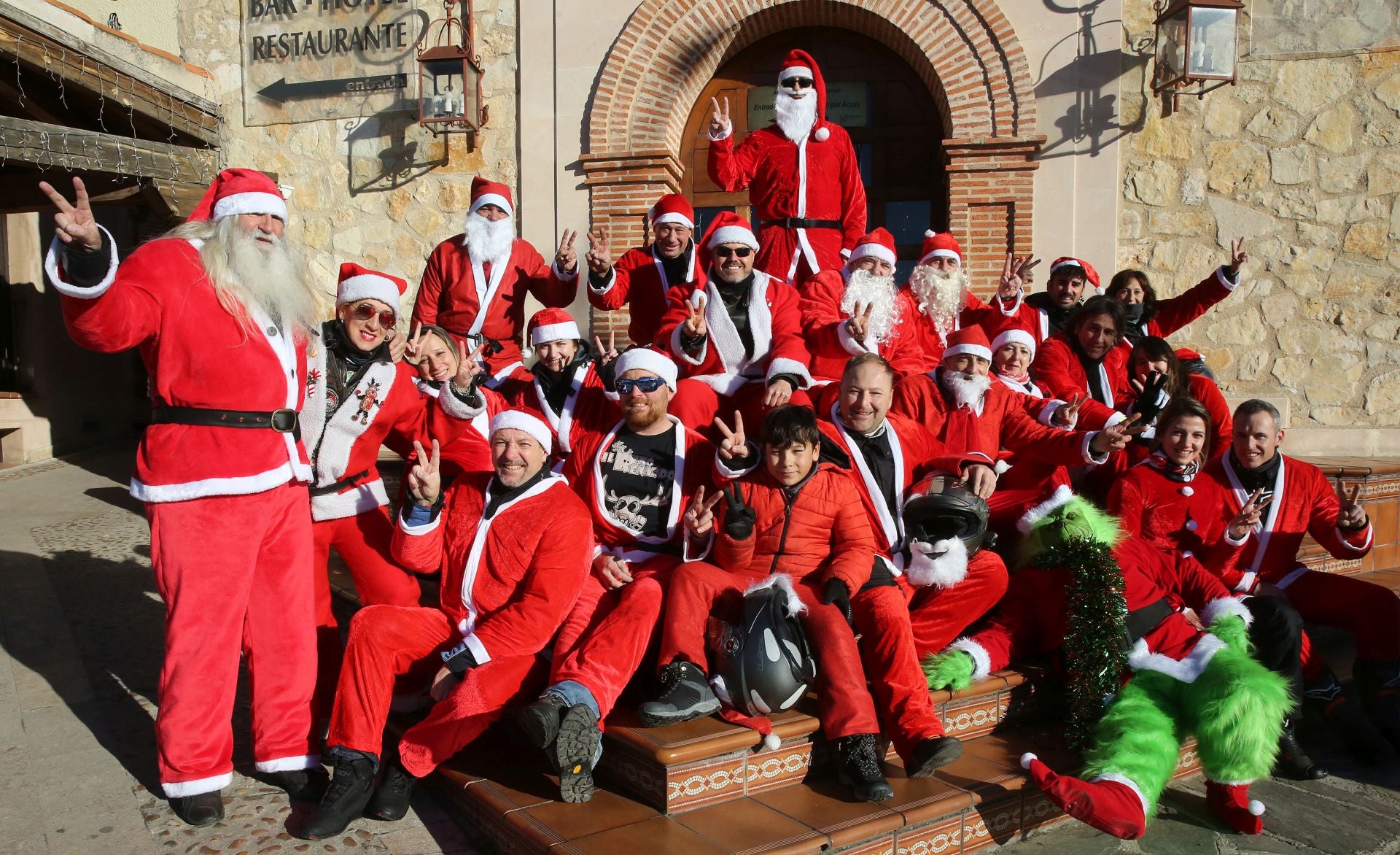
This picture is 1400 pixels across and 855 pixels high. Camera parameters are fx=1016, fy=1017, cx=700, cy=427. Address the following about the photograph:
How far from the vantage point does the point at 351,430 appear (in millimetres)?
4031

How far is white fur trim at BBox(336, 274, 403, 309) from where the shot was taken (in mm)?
4199

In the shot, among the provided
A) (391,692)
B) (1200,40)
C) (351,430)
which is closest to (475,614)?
(391,692)

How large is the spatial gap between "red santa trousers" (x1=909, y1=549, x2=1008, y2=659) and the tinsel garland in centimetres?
31

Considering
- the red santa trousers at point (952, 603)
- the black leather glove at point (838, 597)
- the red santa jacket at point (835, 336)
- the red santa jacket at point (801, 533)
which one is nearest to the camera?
the black leather glove at point (838, 597)

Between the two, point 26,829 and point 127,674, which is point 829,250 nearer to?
point 127,674

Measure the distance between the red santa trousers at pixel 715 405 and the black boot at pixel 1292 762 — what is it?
2.36m

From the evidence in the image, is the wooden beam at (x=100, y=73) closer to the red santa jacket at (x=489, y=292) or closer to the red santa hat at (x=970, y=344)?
the red santa jacket at (x=489, y=292)

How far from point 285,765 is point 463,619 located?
77 centimetres

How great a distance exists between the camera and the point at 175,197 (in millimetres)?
8211

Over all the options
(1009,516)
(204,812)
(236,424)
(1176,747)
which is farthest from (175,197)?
(1176,747)

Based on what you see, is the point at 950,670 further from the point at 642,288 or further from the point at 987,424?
the point at 642,288

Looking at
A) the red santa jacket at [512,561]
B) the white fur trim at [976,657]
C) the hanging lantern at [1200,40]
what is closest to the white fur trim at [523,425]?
the red santa jacket at [512,561]

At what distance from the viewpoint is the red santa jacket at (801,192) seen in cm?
614

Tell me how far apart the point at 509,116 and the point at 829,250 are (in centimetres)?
425
